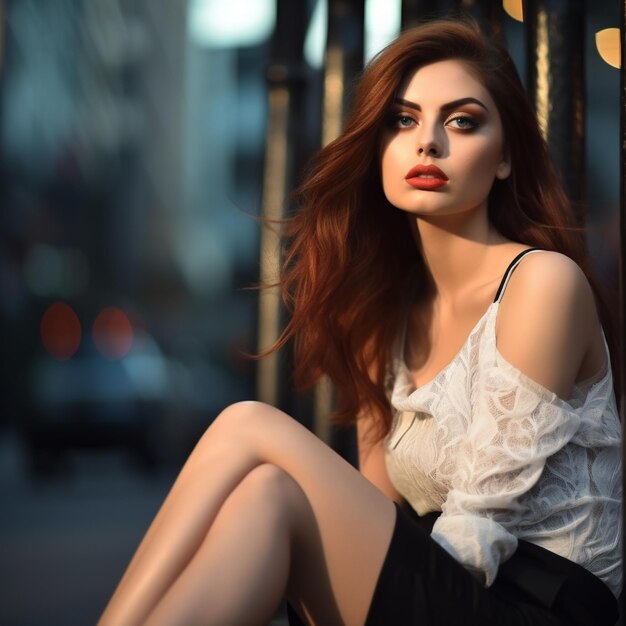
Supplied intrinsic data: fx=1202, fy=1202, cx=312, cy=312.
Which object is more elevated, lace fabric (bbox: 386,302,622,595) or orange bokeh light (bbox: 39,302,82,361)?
lace fabric (bbox: 386,302,622,595)

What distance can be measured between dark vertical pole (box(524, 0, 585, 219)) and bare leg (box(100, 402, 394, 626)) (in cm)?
153

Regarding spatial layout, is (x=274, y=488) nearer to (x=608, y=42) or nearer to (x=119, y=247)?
(x=608, y=42)

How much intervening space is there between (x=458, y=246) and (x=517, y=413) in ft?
2.25

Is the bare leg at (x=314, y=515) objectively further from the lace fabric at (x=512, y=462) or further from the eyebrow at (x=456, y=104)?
the eyebrow at (x=456, y=104)

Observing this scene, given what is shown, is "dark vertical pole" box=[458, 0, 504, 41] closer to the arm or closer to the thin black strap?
the thin black strap

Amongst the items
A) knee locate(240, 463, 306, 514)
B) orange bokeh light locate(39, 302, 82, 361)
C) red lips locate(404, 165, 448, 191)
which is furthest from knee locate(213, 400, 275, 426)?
orange bokeh light locate(39, 302, 82, 361)

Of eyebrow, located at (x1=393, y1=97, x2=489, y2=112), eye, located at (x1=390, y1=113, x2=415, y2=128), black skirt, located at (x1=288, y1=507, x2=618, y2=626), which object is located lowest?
black skirt, located at (x1=288, y1=507, x2=618, y2=626)

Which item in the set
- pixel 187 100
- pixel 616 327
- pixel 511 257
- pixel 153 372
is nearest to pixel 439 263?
pixel 511 257

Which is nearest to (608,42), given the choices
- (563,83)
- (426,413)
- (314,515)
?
(563,83)

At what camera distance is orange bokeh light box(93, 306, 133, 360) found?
45.5 ft

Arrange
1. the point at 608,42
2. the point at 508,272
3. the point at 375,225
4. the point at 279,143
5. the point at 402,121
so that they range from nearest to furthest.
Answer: the point at 508,272, the point at 402,121, the point at 375,225, the point at 608,42, the point at 279,143

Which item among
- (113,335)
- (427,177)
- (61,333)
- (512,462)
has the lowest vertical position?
(61,333)

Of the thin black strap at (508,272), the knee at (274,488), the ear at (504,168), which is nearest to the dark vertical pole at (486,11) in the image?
the ear at (504,168)

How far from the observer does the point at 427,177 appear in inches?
122
